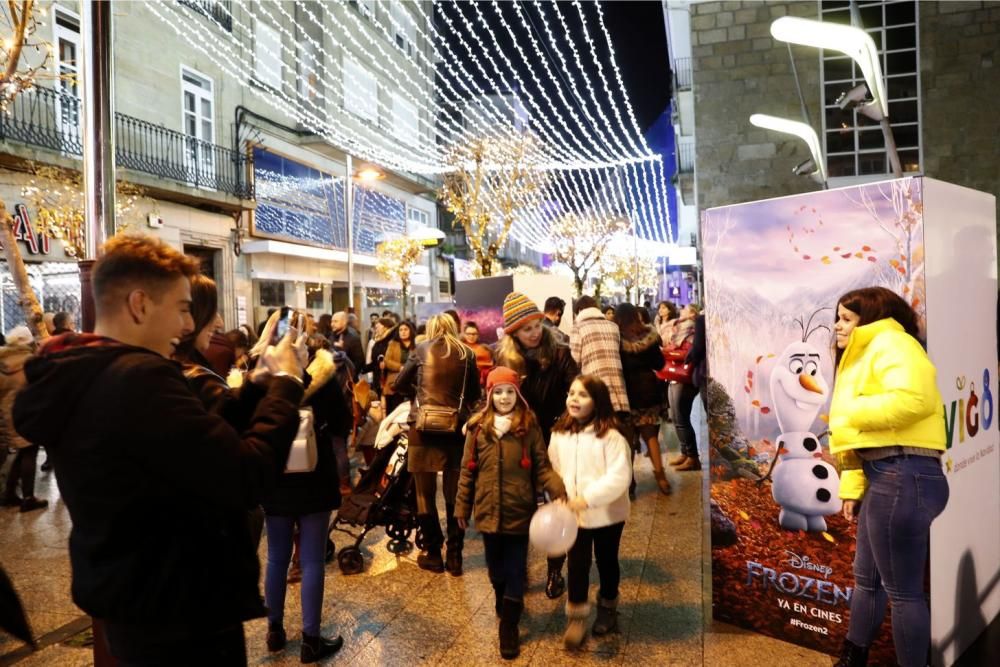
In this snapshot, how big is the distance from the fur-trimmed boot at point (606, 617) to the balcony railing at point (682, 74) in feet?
69.5

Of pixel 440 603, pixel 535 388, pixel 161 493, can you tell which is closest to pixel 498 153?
pixel 535 388

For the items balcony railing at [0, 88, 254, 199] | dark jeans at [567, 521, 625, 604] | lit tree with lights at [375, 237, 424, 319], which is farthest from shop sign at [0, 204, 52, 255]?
dark jeans at [567, 521, 625, 604]

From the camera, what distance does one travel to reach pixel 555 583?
450 centimetres

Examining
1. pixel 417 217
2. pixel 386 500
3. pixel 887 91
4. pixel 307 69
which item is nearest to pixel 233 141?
pixel 307 69

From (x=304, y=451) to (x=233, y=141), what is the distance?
16.5 meters

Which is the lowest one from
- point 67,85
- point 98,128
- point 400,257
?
point 98,128

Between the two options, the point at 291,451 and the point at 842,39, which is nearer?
the point at 291,451

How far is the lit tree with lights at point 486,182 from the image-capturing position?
15531 mm

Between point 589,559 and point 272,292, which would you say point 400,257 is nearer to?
point 272,292

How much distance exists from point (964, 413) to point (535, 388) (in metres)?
2.56

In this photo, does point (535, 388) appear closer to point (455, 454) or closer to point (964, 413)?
point (455, 454)

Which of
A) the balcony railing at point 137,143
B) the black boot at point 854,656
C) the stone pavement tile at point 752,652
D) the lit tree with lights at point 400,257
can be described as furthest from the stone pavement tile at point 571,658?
the lit tree with lights at point 400,257

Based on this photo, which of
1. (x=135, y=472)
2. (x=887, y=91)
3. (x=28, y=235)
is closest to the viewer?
(x=135, y=472)

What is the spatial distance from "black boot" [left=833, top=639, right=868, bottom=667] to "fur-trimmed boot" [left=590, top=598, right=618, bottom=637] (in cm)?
121
